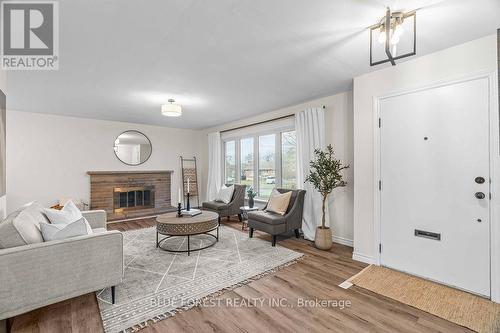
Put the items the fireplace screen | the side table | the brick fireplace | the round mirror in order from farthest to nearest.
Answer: the round mirror, the fireplace screen, the brick fireplace, the side table

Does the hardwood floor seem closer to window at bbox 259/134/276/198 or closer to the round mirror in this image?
window at bbox 259/134/276/198

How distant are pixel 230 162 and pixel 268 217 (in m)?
3.02

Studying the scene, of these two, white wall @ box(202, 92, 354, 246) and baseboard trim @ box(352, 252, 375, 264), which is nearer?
baseboard trim @ box(352, 252, 375, 264)

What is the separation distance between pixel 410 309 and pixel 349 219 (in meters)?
1.65

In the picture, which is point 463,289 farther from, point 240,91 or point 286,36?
point 240,91

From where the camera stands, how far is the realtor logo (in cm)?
170

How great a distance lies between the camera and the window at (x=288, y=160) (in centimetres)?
453

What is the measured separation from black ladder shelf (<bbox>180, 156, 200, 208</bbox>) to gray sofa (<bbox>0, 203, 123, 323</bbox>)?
469 centimetres

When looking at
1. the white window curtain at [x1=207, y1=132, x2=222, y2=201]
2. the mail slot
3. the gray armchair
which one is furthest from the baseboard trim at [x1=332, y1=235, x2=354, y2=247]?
the white window curtain at [x1=207, y1=132, x2=222, y2=201]

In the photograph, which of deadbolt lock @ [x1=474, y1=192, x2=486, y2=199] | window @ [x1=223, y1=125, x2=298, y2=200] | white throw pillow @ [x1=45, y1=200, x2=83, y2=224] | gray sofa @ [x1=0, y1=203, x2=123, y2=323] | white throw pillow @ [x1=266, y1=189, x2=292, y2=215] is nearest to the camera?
gray sofa @ [x1=0, y1=203, x2=123, y2=323]

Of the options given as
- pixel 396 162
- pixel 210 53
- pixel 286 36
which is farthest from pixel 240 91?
pixel 396 162

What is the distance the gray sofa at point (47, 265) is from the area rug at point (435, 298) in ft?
8.20

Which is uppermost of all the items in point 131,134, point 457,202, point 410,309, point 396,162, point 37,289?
point 131,134

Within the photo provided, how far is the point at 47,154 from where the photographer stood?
16.0 ft
